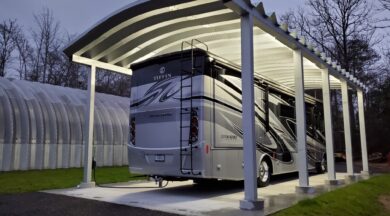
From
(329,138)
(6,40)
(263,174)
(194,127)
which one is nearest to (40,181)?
(194,127)

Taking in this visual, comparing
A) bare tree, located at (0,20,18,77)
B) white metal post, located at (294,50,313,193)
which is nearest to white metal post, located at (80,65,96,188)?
white metal post, located at (294,50,313,193)

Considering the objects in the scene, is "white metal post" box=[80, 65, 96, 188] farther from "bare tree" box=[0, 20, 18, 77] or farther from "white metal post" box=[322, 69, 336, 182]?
"bare tree" box=[0, 20, 18, 77]

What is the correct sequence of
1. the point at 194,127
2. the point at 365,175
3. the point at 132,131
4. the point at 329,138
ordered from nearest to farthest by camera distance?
the point at 194,127
the point at 132,131
the point at 329,138
the point at 365,175

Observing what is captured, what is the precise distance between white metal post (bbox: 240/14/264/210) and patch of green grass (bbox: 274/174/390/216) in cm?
56

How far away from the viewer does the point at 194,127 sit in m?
7.23

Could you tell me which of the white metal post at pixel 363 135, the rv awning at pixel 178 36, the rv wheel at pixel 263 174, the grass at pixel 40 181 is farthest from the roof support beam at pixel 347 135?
the grass at pixel 40 181

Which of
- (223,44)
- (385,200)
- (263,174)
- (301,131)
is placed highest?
(223,44)

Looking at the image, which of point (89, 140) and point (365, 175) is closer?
point (89, 140)

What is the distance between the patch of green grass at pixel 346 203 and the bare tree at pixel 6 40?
29.1 m

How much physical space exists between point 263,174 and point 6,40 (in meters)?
29.7

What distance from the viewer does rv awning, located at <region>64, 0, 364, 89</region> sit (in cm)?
712

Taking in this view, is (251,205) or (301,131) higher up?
(301,131)

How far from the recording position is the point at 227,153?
7781 mm

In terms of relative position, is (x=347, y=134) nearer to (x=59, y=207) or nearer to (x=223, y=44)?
(x=223, y=44)
